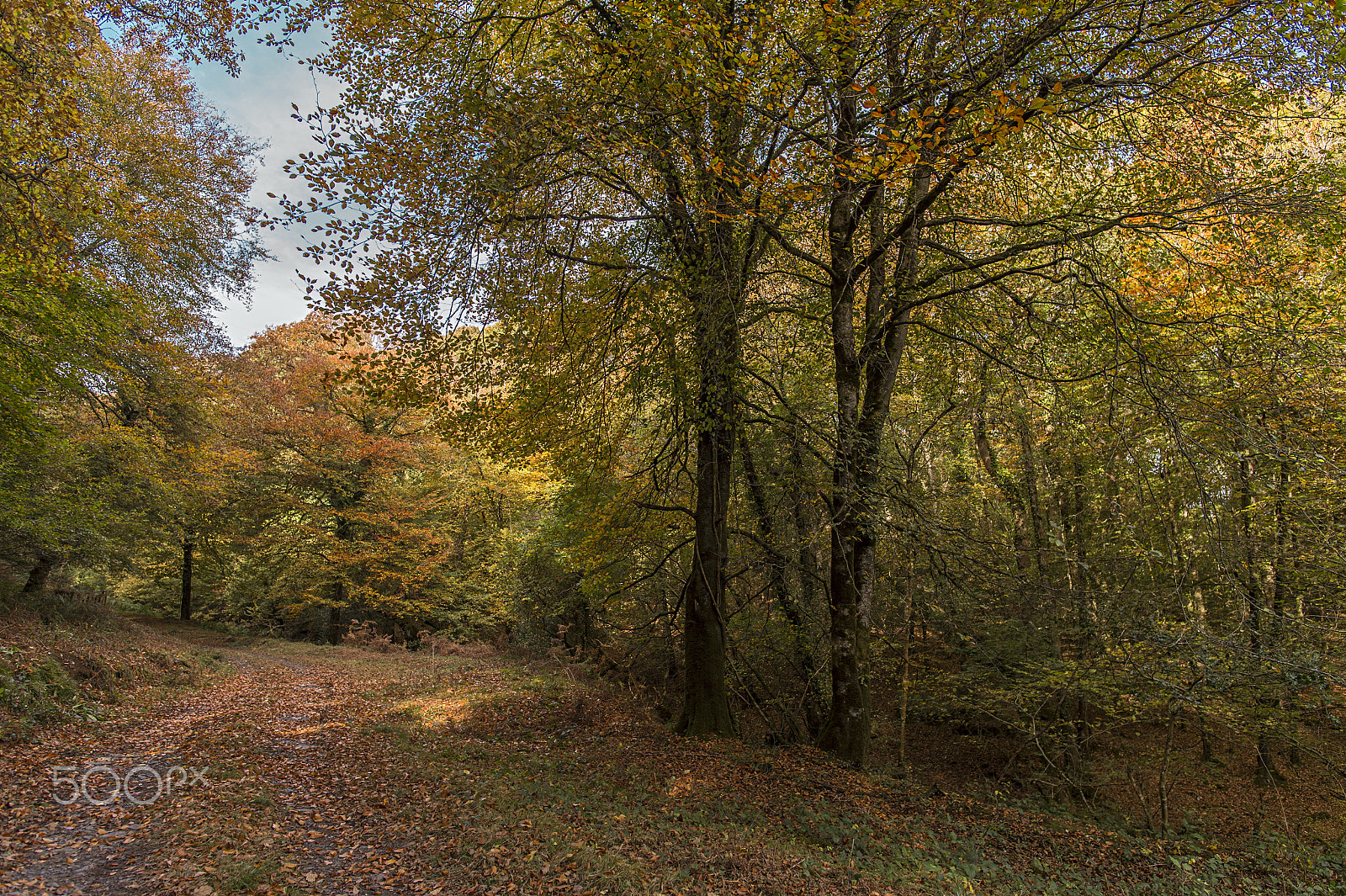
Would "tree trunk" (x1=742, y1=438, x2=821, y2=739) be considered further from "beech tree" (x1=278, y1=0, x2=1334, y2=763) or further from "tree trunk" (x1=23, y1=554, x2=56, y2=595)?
"tree trunk" (x1=23, y1=554, x2=56, y2=595)

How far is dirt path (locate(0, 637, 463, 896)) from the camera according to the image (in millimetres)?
4109

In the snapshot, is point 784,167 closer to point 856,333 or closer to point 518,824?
point 856,333

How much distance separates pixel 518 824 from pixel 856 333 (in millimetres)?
6926

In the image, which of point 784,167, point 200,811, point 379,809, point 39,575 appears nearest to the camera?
point 200,811

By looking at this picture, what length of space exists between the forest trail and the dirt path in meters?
0.02

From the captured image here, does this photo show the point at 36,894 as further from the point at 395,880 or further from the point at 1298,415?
the point at 1298,415

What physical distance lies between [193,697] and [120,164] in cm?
1101

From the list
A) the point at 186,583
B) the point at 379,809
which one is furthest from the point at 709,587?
the point at 186,583

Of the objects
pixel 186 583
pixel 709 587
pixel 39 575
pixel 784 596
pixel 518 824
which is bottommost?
pixel 186 583

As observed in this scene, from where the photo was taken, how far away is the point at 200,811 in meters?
5.11

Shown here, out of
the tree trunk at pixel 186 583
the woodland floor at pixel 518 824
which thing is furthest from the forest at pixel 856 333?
Answer: the tree trunk at pixel 186 583

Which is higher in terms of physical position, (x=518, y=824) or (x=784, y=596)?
(x=784, y=596)

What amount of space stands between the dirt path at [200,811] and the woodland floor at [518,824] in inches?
0.8

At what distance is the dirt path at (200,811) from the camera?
162 inches
